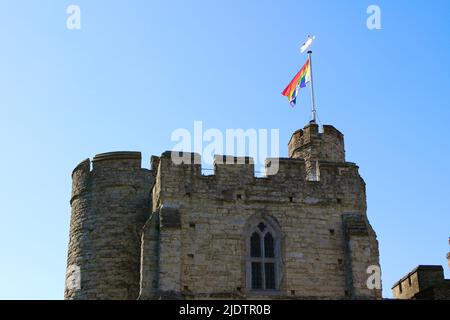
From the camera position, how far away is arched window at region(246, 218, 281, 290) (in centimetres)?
2055

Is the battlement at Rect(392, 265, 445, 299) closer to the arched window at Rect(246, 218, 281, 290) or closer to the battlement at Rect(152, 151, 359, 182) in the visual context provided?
the battlement at Rect(152, 151, 359, 182)

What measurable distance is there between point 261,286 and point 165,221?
314cm

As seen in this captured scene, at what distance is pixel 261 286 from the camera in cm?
2050

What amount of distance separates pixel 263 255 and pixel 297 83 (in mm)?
10128

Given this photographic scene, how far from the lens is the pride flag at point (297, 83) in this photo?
2864 cm

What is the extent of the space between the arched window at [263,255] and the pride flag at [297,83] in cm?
857

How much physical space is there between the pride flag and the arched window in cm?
857

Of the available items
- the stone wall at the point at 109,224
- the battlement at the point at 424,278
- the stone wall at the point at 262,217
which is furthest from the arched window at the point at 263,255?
the battlement at the point at 424,278

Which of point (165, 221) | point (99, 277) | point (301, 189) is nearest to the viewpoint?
point (165, 221)

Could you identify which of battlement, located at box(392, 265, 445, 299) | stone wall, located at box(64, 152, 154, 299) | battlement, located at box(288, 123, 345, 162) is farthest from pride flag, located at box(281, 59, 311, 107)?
battlement, located at box(392, 265, 445, 299)

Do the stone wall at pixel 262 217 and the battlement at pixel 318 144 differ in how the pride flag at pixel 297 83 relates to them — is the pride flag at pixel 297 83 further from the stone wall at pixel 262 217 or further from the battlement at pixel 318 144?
the stone wall at pixel 262 217
